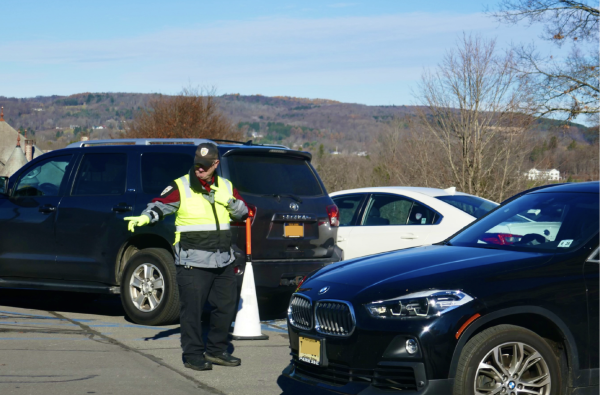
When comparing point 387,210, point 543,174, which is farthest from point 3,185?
point 543,174

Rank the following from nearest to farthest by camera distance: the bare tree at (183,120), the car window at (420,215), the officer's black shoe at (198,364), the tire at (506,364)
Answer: the tire at (506,364) < the officer's black shoe at (198,364) < the car window at (420,215) < the bare tree at (183,120)

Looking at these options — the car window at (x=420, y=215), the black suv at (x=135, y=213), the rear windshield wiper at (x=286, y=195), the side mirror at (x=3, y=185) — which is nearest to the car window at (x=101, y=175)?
the black suv at (x=135, y=213)

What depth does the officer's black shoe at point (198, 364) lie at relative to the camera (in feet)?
20.7

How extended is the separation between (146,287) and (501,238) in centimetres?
421

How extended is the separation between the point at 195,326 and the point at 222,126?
63.1 meters

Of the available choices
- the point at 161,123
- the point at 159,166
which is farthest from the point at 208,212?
the point at 161,123

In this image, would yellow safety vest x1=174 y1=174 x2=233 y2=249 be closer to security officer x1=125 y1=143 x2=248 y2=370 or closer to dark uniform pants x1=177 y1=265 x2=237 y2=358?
security officer x1=125 y1=143 x2=248 y2=370

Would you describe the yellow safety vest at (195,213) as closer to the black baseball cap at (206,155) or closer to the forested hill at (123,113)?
the black baseball cap at (206,155)

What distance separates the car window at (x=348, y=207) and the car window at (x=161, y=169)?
2.74 metres

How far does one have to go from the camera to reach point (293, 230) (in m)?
8.25

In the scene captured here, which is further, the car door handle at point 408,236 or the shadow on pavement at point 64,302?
the shadow on pavement at point 64,302

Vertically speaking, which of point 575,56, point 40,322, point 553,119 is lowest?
point 40,322

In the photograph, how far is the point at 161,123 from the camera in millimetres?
67750

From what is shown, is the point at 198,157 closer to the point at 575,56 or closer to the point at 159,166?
the point at 159,166
